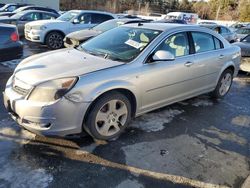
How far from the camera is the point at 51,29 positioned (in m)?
11.1

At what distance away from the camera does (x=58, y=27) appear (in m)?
11.3

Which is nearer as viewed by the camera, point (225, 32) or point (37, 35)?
point (37, 35)

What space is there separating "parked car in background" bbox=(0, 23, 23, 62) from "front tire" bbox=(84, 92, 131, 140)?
330cm

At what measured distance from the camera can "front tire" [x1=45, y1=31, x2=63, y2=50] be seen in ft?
36.7

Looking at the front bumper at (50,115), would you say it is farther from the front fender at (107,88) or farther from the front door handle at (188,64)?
the front door handle at (188,64)

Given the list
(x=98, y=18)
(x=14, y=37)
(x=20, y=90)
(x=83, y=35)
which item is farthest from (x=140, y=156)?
(x=98, y=18)

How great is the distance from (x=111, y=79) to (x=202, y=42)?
2.36 meters

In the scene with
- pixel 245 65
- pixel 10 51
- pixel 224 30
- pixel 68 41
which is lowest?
pixel 245 65

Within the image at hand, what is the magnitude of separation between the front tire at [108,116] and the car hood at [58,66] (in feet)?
1.42

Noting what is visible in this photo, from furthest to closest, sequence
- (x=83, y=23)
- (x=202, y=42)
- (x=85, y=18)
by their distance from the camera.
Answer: (x=85, y=18) → (x=83, y=23) → (x=202, y=42)

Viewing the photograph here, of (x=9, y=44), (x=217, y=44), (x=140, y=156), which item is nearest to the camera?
(x=140, y=156)

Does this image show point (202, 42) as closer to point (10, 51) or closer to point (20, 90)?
point (20, 90)

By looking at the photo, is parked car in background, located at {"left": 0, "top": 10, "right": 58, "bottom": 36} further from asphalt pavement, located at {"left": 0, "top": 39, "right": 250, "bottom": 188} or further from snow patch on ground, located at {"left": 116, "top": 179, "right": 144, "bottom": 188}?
snow patch on ground, located at {"left": 116, "top": 179, "right": 144, "bottom": 188}

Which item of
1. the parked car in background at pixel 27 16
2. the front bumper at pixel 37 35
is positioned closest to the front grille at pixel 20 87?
the front bumper at pixel 37 35
